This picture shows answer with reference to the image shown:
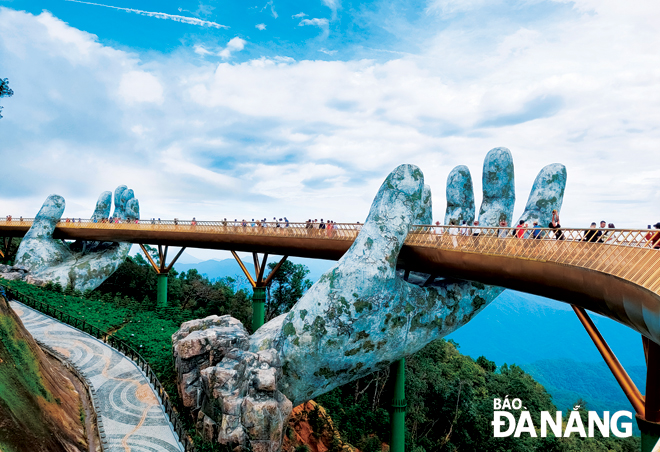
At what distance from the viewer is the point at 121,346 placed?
68.0 ft

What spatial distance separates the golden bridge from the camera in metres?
8.30

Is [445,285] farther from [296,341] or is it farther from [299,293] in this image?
[299,293]

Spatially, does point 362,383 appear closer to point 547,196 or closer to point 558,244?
point 547,196

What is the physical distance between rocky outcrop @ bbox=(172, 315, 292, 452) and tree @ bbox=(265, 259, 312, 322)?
1858 cm

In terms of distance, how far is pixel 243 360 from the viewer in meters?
14.9

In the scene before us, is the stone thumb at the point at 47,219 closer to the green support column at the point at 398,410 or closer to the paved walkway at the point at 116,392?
the paved walkway at the point at 116,392

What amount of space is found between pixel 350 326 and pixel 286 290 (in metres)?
22.1

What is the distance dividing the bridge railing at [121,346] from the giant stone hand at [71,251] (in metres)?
3.92

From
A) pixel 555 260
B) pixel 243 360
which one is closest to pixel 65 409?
pixel 243 360

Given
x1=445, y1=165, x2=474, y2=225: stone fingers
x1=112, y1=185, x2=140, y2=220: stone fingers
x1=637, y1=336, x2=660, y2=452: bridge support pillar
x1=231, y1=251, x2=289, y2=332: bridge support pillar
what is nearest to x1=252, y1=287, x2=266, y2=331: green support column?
x1=231, y1=251, x2=289, y2=332: bridge support pillar

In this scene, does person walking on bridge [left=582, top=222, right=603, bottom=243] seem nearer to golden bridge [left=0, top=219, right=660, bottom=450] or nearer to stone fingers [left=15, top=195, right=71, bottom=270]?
golden bridge [left=0, top=219, right=660, bottom=450]

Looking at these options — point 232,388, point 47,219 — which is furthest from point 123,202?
point 232,388

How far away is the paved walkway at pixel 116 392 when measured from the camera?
13602 millimetres

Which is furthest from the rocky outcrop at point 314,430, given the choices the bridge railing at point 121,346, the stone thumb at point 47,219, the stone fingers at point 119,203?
the stone thumb at point 47,219
